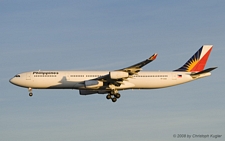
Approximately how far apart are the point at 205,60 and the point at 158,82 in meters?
10.5

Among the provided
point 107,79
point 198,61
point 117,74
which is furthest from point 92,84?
point 198,61

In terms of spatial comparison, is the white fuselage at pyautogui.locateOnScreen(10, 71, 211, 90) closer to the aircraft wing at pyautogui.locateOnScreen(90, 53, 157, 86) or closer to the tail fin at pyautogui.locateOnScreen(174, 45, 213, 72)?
the aircraft wing at pyautogui.locateOnScreen(90, 53, 157, 86)

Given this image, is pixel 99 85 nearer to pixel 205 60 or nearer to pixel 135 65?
pixel 135 65

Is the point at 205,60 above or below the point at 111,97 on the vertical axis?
above

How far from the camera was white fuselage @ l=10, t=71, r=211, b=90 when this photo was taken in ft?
240

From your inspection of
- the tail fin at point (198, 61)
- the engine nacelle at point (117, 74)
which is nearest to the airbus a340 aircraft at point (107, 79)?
the engine nacelle at point (117, 74)

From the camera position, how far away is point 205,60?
8381 centimetres

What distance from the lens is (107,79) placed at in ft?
241

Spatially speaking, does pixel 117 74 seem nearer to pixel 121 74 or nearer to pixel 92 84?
pixel 121 74

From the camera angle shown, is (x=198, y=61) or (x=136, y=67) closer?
(x=136, y=67)

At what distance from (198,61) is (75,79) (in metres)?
19.7

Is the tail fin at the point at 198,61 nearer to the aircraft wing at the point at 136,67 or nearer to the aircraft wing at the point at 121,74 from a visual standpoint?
the aircraft wing at the point at 136,67

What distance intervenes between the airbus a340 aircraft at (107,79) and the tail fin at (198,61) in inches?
106

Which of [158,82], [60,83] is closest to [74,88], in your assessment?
[60,83]
